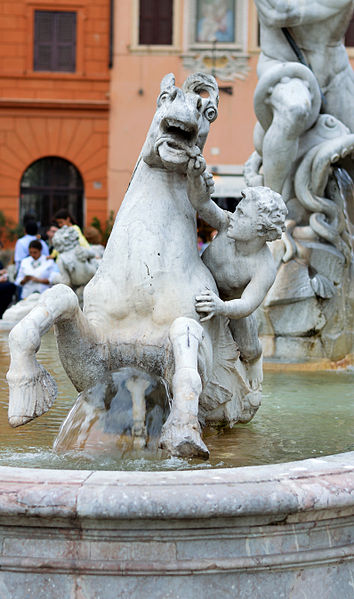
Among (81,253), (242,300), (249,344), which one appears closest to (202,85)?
(242,300)

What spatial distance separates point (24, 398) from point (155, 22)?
24.5m

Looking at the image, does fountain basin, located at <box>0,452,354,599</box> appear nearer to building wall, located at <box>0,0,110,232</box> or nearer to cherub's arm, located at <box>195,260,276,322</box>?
cherub's arm, located at <box>195,260,276,322</box>

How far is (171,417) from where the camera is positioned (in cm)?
266

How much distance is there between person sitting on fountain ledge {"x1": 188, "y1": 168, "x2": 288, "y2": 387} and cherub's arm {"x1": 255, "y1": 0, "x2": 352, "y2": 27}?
11.2ft

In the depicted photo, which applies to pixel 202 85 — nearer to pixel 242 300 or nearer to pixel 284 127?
pixel 242 300

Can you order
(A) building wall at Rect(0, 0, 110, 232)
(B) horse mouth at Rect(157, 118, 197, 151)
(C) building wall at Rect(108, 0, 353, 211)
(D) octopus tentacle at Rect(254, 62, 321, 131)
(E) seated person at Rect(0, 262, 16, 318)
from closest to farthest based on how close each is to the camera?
1. (B) horse mouth at Rect(157, 118, 197, 151)
2. (D) octopus tentacle at Rect(254, 62, 321, 131)
3. (E) seated person at Rect(0, 262, 16, 318)
4. (C) building wall at Rect(108, 0, 353, 211)
5. (A) building wall at Rect(0, 0, 110, 232)

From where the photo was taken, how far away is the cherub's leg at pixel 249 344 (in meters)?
3.36

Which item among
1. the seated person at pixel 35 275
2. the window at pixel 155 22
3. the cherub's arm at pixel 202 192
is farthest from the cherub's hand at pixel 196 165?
the window at pixel 155 22

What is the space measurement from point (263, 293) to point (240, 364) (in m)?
0.34

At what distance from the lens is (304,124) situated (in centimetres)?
627

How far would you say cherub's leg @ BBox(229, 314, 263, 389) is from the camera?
3.36m

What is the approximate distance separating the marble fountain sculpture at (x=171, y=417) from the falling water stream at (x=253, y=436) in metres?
Answer: 0.09

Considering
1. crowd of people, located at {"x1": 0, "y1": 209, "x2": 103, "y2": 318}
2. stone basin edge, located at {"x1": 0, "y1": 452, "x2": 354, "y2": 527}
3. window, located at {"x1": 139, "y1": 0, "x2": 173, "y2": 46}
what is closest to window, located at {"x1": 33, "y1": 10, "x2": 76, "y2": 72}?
window, located at {"x1": 139, "y1": 0, "x2": 173, "y2": 46}

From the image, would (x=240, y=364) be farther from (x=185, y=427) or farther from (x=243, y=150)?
(x=243, y=150)
